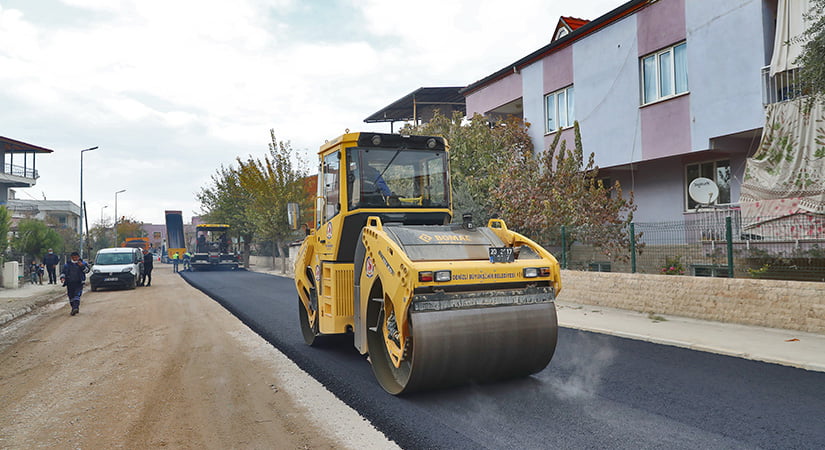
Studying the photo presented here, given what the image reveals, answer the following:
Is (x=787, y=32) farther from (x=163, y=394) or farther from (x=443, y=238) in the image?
(x=163, y=394)

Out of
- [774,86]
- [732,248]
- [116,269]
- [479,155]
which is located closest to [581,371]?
[732,248]

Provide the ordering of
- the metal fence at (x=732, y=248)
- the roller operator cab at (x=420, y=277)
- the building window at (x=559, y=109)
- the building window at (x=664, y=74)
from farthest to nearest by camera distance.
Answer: the building window at (x=559, y=109), the building window at (x=664, y=74), the metal fence at (x=732, y=248), the roller operator cab at (x=420, y=277)

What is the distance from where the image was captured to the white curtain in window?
35.6 feet

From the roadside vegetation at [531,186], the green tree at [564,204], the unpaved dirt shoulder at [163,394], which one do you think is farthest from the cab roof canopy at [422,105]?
the unpaved dirt shoulder at [163,394]

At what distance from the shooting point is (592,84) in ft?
53.1

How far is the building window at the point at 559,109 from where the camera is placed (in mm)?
17391

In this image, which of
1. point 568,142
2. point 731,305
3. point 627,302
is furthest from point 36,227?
point 731,305

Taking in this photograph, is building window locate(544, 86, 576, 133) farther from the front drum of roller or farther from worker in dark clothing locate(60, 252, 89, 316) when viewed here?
worker in dark clothing locate(60, 252, 89, 316)

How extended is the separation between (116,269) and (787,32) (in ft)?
70.9

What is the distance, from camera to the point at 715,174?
1398 cm

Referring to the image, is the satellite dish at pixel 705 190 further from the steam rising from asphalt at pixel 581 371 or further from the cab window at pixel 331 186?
the cab window at pixel 331 186

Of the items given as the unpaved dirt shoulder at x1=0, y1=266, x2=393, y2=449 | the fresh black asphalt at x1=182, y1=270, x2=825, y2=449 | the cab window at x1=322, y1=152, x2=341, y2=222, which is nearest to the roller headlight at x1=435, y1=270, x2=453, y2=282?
the fresh black asphalt at x1=182, y1=270, x2=825, y2=449

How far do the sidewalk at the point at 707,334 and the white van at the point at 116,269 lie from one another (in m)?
7.98

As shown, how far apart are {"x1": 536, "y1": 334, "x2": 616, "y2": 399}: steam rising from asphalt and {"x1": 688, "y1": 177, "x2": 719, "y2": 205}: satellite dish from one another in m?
6.27
